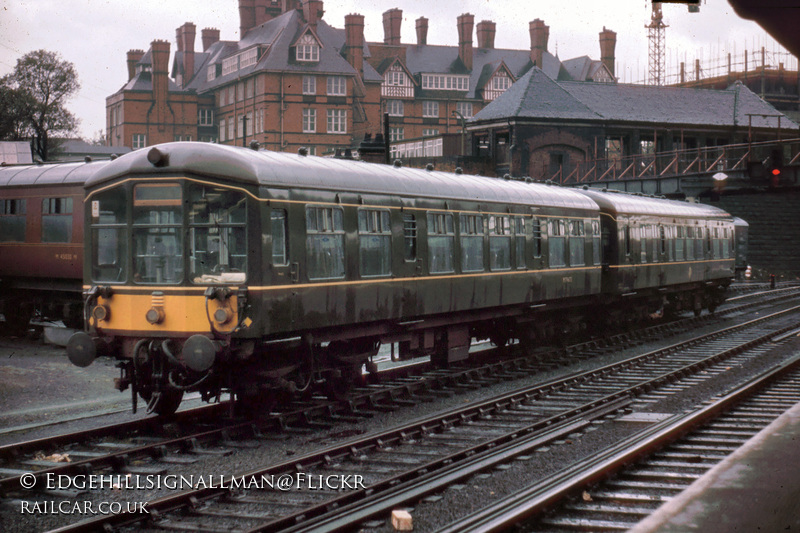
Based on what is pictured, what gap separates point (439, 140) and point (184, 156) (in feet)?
168

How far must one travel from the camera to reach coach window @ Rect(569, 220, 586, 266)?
64.7ft

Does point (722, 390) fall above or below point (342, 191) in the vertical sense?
below

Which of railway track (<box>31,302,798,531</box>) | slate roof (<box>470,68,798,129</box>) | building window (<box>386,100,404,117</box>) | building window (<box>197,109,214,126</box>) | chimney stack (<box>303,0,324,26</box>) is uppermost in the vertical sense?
chimney stack (<box>303,0,324,26</box>)

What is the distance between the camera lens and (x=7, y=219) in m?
21.2

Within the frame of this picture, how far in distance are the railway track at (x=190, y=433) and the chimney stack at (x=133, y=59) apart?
76277mm

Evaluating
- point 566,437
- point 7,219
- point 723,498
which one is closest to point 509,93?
point 7,219

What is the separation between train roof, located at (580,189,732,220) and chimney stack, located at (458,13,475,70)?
60.5m

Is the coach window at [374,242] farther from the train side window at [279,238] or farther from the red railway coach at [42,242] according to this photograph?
the red railway coach at [42,242]

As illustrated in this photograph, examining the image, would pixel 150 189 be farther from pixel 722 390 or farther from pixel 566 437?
pixel 722 390

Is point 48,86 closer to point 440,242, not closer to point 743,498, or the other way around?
point 440,242

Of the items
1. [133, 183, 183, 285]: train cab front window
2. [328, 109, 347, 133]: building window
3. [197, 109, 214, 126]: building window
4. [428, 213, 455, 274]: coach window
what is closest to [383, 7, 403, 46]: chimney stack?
[328, 109, 347, 133]: building window

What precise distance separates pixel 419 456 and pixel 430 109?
79.6m

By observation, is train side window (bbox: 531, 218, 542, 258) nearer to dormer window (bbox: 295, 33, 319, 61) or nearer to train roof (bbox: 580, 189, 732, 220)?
train roof (bbox: 580, 189, 732, 220)

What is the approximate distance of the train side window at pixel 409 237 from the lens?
13812 millimetres
